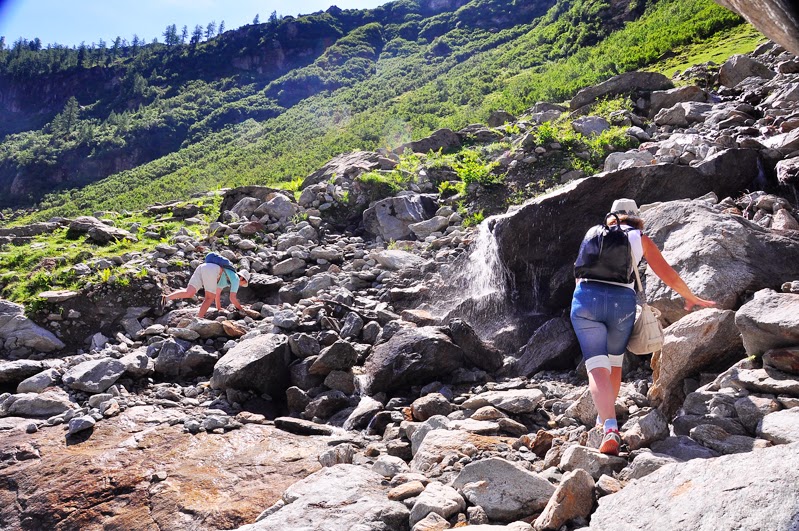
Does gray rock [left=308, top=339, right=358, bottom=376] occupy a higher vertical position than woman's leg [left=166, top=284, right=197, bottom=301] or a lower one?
lower

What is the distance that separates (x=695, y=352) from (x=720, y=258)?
142 cm

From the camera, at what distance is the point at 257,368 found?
296 inches

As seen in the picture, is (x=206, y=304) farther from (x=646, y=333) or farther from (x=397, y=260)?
(x=646, y=333)

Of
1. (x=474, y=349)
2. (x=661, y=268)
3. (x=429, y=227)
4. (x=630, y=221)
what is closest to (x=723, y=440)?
(x=661, y=268)

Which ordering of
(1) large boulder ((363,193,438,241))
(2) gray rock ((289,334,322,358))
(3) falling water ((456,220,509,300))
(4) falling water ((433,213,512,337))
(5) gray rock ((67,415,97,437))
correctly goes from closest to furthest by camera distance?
(5) gray rock ((67,415,97,437)) < (2) gray rock ((289,334,322,358)) < (4) falling water ((433,213,512,337)) < (3) falling water ((456,220,509,300)) < (1) large boulder ((363,193,438,241))

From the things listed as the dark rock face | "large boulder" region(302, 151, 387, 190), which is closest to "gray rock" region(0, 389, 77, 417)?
the dark rock face

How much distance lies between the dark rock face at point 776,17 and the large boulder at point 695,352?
2.36 meters

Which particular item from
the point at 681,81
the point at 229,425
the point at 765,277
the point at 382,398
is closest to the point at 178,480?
the point at 229,425

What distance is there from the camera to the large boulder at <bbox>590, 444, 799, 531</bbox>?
7.97ft

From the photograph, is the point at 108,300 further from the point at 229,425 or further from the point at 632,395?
the point at 632,395

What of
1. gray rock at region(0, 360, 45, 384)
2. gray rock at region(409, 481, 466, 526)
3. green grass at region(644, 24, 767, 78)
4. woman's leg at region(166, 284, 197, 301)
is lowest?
gray rock at region(409, 481, 466, 526)

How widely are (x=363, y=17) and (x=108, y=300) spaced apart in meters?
105

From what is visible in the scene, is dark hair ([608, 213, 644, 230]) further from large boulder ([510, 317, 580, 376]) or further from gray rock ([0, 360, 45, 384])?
gray rock ([0, 360, 45, 384])

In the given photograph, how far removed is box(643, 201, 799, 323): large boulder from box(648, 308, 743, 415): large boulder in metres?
0.72
